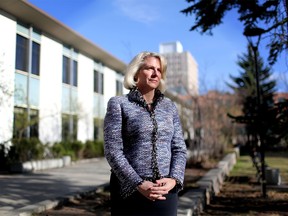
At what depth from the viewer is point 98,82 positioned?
28.3m

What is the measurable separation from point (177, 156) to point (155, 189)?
31cm

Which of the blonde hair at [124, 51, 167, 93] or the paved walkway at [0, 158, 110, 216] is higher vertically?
the blonde hair at [124, 51, 167, 93]

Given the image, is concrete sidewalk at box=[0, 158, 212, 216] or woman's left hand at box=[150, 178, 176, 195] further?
concrete sidewalk at box=[0, 158, 212, 216]

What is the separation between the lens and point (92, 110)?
89.0ft

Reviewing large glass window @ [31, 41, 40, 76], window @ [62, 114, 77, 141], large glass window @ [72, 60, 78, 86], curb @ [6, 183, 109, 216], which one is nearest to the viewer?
curb @ [6, 183, 109, 216]

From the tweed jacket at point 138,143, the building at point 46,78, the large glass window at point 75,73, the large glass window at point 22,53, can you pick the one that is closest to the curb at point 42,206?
the tweed jacket at point 138,143

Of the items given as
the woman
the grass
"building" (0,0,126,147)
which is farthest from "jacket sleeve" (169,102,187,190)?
"building" (0,0,126,147)

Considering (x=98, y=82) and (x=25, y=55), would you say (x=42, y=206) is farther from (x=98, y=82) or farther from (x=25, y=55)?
(x=98, y=82)

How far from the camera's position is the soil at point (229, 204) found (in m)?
6.96

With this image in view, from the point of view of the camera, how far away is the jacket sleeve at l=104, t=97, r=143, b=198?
6.56ft

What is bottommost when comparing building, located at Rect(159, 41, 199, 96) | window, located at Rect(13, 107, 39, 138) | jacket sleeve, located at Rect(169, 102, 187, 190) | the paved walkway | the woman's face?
the paved walkway

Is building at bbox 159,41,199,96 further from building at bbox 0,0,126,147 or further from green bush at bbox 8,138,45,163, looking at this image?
green bush at bbox 8,138,45,163

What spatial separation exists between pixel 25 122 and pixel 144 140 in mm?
16188

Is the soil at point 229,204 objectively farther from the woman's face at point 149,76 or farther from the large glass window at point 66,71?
the large glass window at point 66,71
